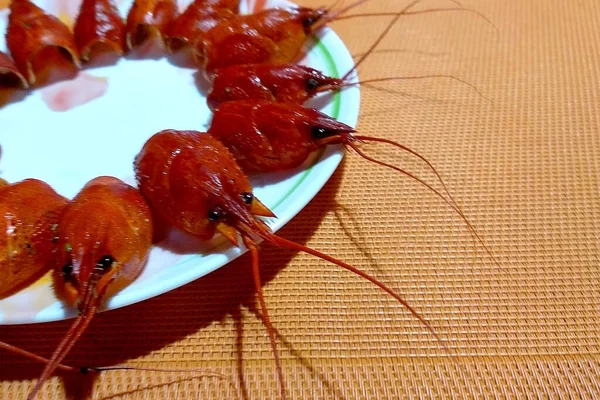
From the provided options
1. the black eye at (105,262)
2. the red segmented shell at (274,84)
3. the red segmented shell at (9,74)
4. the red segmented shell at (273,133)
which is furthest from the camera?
the red segmented shell at (9,74)

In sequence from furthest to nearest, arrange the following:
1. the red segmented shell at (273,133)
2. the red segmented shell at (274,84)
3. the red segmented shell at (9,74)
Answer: the red segmented shell at (9,74) → the red segmented shell at (274,84) → the red segmented shell at (273,133)

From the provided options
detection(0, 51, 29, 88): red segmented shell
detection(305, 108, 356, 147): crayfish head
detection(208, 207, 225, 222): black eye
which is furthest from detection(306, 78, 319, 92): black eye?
detection(0, 51, 29, 88): red segmented shell

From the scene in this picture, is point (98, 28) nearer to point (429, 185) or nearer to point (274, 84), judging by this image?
point (274, 84)

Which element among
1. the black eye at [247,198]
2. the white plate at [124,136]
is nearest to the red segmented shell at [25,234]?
the white plate at [124,136]

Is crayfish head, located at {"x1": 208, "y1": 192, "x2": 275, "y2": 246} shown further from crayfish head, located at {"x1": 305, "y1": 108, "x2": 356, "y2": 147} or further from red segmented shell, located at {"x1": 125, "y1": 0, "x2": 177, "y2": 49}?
red segmented shell, located at {"x1": 125, "y1": 0, "x2": 177, "y2": 49}

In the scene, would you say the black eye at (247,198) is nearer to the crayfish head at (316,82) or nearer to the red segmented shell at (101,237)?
the red segmented shell at (101,237)

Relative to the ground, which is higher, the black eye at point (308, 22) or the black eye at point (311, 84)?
the black eye at point (308, 22)

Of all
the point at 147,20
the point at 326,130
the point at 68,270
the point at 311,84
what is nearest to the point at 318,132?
the point at 326,130
